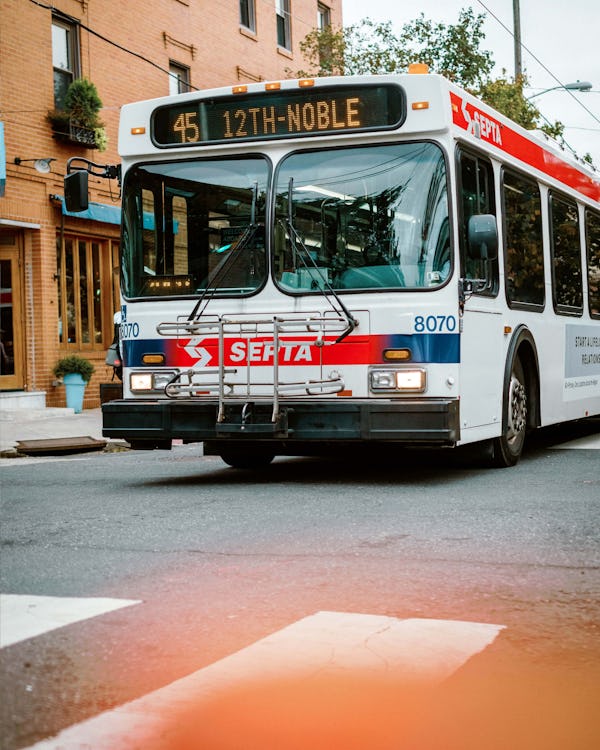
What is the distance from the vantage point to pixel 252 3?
1093 inches

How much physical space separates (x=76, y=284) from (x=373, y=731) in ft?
61.4

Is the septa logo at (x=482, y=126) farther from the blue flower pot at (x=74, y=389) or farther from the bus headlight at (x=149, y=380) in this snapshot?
the blue flower pot at (x=74, y=389)

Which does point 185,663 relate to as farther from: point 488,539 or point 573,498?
point 573,498

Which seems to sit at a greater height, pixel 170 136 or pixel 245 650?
pixel 170 136

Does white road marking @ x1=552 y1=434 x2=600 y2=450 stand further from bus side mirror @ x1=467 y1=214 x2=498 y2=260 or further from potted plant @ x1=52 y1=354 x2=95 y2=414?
potted plant @ x1=52 y1=354 x2=95 y2=414

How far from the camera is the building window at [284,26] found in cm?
→ 2906

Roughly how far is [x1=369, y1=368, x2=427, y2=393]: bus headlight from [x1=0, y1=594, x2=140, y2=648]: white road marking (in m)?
4.26

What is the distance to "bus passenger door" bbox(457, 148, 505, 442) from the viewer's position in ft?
30.7

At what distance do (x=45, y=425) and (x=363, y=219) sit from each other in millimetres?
9712

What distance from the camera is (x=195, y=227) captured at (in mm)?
9828

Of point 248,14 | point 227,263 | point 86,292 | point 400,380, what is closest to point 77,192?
point 227,263

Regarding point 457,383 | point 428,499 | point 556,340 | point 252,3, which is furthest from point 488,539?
point 252,3

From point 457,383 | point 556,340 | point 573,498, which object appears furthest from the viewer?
point 556,340

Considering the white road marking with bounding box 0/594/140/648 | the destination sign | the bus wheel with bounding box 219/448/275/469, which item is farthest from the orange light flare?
the bus wheel with bounding box 219/448/275/469
